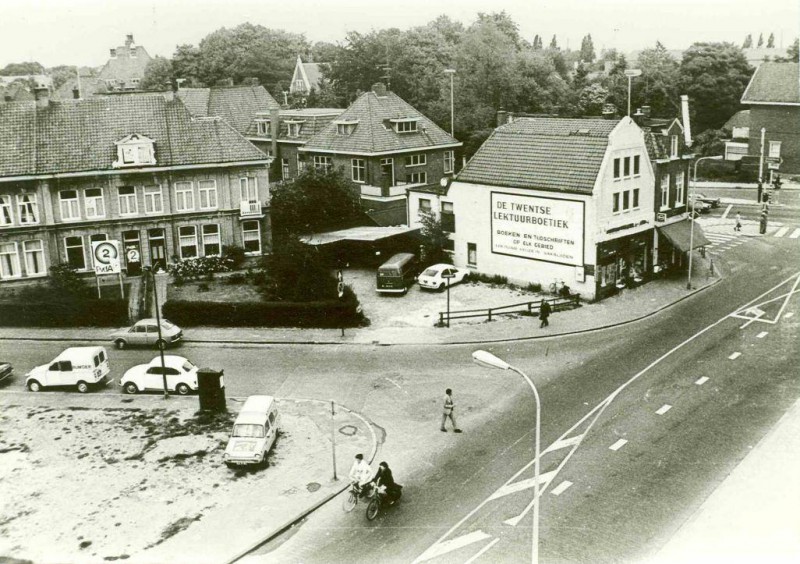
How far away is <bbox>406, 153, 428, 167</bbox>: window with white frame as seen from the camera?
2547 inches

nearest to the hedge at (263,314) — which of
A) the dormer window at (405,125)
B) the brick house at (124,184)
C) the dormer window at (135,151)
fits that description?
the brick house at (124,184)

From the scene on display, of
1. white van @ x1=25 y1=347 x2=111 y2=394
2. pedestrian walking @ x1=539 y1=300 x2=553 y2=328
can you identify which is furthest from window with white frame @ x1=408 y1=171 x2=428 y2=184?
white van @ x1=25 y1=347 x2=111 y2=394

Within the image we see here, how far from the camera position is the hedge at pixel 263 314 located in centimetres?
4144

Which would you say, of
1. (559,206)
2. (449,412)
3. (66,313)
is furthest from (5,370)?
(559,206)

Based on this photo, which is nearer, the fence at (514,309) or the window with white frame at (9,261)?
the fence at (514,309)

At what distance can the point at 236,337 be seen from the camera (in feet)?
134

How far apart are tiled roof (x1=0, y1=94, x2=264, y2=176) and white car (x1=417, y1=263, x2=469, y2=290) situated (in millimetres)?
13369

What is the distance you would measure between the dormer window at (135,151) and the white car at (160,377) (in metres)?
18.1

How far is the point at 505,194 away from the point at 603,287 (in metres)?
8.24

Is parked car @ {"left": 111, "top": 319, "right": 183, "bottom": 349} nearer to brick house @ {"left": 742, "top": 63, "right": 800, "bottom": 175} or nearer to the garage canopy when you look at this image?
the garage canopy

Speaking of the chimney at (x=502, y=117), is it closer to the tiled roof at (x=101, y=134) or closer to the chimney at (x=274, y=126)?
the tiled roof at (x=101, y=134)

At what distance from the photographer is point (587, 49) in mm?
195250

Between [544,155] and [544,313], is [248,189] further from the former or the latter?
[544,313]

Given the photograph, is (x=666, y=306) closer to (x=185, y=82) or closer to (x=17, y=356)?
(x=17, y=356)
